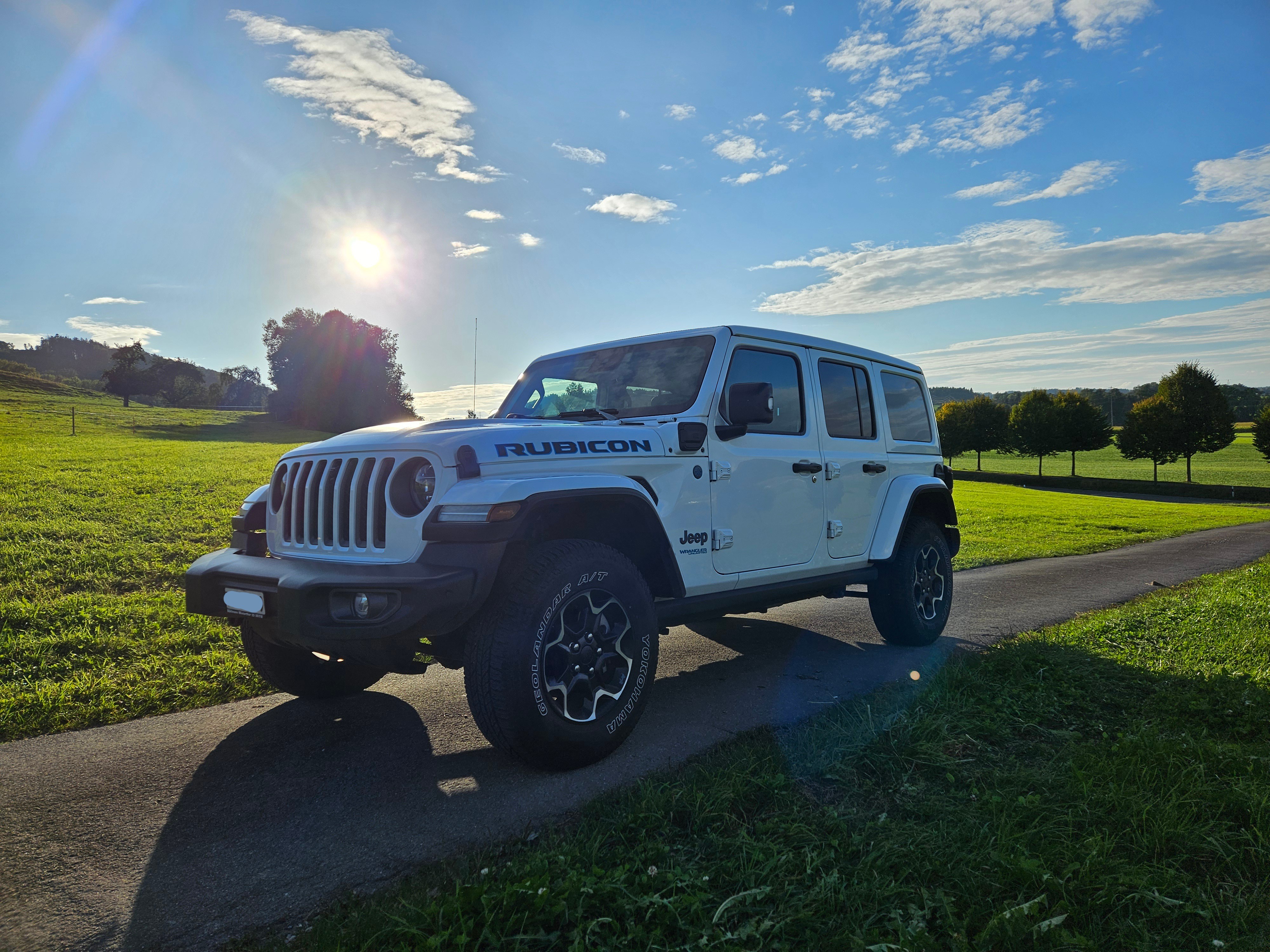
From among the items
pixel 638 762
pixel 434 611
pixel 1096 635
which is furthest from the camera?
→ pixel 1096 635

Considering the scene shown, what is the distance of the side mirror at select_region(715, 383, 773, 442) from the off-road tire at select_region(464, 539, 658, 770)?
1.02m

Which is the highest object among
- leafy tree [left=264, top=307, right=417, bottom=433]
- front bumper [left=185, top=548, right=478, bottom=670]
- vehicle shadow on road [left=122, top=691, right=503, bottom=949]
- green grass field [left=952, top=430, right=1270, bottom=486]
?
leafy tree [left=264, top=307, right=417, bottom=433]

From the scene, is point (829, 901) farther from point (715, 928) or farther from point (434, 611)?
point (434, 611)

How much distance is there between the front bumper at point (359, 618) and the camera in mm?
3010

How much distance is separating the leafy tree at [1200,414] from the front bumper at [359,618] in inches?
2111

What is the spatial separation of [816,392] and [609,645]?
2597 millimetres

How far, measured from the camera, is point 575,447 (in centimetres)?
361

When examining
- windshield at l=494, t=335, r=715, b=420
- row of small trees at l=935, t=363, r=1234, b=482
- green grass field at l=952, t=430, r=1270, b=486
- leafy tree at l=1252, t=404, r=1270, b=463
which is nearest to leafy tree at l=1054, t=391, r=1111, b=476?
row of small trees at l=935, t=363, r=1234, b=482

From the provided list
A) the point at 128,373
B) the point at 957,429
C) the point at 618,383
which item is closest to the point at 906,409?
the point at 618,383

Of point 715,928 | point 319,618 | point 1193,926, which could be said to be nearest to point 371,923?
point 715,928

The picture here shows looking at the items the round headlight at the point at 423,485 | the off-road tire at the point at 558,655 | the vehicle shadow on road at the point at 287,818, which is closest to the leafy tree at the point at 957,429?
the off-road tire at the point at 558,655

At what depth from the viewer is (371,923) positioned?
2221 mm

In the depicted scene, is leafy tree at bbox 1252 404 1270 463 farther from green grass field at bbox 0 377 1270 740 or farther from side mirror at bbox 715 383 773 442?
side mirror at bbox 715 383 773 442

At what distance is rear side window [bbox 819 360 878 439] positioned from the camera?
539 cm
